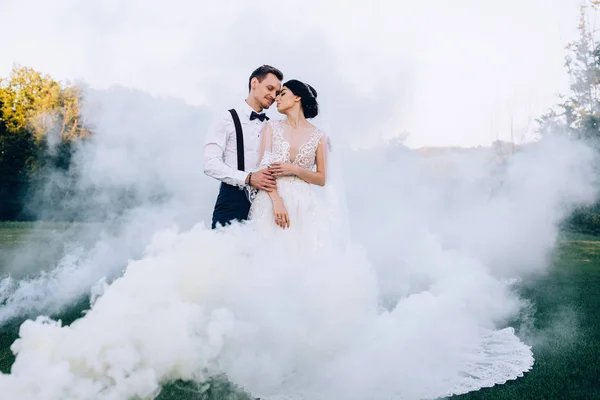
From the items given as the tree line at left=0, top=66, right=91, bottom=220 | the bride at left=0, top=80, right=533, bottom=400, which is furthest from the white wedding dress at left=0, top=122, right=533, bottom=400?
the tree line at left=0, top=66, right=91, bottom=220

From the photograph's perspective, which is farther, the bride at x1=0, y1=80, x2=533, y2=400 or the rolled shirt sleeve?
the rolled shirt sleeve

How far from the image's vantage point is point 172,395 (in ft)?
12.1

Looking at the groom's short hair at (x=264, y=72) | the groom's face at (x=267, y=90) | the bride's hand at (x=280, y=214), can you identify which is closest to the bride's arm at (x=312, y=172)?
the bride's hand at (x=280, y=214)

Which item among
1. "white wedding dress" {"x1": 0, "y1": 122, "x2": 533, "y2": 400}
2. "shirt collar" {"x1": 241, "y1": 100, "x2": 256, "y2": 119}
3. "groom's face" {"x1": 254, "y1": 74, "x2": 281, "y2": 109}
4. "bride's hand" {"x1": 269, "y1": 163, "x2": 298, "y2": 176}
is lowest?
"white wedding dress" {"x1": 0, "y1": 122, "x2": 533, "y2": 400}

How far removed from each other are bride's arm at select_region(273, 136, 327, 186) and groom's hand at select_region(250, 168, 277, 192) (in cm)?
9

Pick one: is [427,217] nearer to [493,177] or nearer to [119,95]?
[493,177]

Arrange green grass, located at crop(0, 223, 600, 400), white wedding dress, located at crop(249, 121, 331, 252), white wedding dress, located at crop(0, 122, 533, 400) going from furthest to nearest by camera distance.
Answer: white wedding dress, located at crop(249, 121, 331, 252) < green grass, located at crop(0, 223, 600, 400) < white wedding dress, located at crop(0, 122, 533, 400)

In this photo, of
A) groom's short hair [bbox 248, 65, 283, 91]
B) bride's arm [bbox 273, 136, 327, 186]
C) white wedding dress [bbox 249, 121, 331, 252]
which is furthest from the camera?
groom's short hair [bbox 248, 65, 283, 91]

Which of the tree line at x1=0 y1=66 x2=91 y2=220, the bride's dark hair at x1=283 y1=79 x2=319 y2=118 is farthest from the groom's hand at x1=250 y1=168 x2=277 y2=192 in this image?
the tree line at x1=0 y1=66 x2=91 y2=220

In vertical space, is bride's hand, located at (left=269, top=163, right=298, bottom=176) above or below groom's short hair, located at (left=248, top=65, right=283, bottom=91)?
below

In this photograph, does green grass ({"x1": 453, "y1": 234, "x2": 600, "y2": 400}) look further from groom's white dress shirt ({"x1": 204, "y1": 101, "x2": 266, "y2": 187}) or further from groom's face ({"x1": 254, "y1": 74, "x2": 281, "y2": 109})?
groom's face ({"x1": 254, "y1": 74, "x2": 281, "y2": 109})

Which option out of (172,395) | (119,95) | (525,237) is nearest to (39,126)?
(119,95)

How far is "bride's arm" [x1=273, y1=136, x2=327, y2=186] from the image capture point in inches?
160

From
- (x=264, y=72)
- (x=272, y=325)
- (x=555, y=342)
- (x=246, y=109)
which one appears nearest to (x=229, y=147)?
(x=246, y=109)
